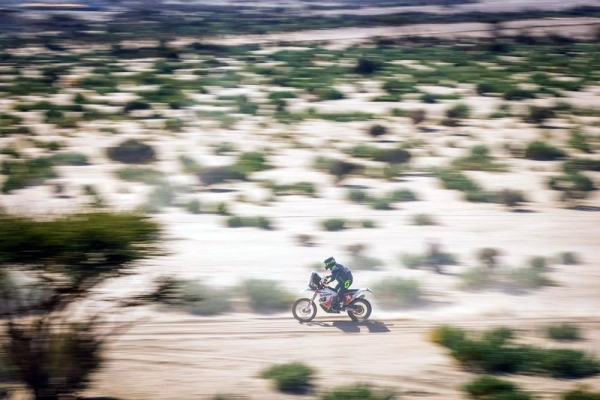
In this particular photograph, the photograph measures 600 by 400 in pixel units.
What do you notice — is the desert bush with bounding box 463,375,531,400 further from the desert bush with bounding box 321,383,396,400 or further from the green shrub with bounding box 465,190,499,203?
the green shrub with bounding box 465,190,499,203

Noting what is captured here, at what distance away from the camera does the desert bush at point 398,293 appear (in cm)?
1337

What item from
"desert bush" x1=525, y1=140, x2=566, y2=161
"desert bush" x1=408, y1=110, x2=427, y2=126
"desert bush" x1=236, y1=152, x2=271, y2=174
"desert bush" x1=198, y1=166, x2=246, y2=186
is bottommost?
"desert bush" x1=198, y1=166, x2=246, y2=186

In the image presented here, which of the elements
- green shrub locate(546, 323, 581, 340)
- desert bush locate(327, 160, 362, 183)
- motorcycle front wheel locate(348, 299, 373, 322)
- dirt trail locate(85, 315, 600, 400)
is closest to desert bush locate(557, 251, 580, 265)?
dirt trail locate(85, 315, 600, 400)

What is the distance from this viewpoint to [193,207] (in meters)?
19.5

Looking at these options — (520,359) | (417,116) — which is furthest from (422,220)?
(417,116)

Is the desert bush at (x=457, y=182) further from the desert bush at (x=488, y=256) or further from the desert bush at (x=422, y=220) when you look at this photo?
the desert bush at (x=488, y=256)

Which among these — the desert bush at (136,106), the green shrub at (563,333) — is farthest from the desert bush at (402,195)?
the desert bush at (136,106)

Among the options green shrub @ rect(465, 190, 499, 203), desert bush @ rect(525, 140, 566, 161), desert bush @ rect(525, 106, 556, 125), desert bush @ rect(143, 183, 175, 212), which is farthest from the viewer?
desert bush @ rect(525, 106, 556, 125)

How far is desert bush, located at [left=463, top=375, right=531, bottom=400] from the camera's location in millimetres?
9594

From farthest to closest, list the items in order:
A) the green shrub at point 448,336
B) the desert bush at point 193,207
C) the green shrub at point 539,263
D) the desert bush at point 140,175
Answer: the desert bush at point 140,175, the desert bush at point 193,207, the green shrub at point 539,263, the green shrub at point 448,336

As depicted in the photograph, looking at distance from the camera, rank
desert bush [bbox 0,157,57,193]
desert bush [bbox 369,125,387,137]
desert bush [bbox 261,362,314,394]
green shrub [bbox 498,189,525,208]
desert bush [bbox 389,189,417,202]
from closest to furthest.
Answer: desert bush [bbox 261,362,314,394] → green shrub [bbox 498,189,525,208] → desert bush [bbox 389,189,417,202] → desert bush [bbox 0,157,57,193] → desert bush [bbox 369,125,387,137]

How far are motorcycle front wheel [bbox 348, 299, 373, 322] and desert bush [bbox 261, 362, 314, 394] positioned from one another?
2044 mm

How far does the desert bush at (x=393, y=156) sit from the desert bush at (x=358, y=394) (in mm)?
16023

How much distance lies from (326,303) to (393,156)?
13836 millimetres
